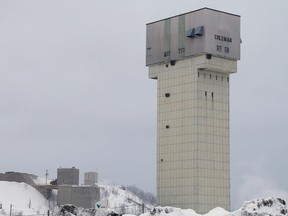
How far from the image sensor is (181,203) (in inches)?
5891

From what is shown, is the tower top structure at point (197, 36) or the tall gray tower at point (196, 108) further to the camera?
the tall gray tower at point (196, 108)

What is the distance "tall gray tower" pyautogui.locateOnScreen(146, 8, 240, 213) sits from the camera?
14850 centimetres

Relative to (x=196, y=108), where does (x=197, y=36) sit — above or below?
above

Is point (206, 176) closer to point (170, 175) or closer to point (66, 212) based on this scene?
point (170, 175)

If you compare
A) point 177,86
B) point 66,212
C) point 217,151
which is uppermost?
point 177,86

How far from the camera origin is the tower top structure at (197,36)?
5837 inches

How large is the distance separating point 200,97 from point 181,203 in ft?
56.7

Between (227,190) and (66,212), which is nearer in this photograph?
(66,212)

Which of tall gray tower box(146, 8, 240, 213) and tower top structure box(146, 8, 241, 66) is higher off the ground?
tower top structure box(146, 8, 241, 66)

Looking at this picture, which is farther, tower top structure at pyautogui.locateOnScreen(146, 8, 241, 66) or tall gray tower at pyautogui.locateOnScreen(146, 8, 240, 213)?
tall gray tower at pyautogui.locateOnScreen(146, 8, 240, 213)

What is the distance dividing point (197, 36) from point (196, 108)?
11.5m

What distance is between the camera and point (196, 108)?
14862 centimetres

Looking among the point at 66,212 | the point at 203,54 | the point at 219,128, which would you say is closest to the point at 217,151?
the point at 219,128

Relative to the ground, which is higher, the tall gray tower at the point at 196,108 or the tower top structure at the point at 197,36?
the tower top structure at the point at 197,36
